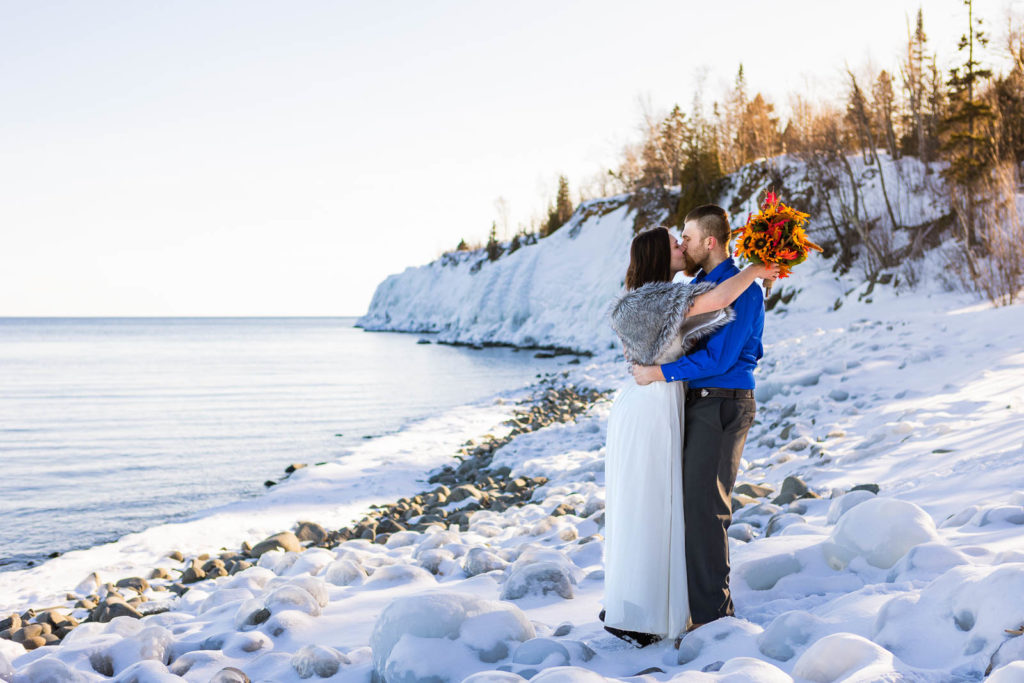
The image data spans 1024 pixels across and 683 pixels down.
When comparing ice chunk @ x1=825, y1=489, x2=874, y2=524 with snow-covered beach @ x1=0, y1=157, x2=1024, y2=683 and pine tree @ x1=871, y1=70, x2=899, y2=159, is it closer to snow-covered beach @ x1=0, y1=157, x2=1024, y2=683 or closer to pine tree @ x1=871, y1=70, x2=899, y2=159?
snow-covered beach @ x1=0, y1=157, x2=1024, y2=683

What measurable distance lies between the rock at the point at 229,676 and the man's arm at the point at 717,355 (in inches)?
85.5

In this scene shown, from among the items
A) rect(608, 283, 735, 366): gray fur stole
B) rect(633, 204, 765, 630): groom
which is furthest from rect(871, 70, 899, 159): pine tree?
rect(608, 283, 735, 366): gray fur stole

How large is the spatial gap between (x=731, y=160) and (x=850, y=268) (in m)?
20.6

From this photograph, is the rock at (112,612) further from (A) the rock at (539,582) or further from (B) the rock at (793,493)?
(B) the rock at (793,493)

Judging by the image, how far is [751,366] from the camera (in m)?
2.96

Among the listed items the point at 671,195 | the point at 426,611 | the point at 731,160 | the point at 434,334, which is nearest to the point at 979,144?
the point at 426,611

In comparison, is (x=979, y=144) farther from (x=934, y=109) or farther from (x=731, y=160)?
(x=731, y=160)

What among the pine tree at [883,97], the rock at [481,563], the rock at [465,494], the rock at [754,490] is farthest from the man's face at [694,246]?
the pine tree at [883,97]

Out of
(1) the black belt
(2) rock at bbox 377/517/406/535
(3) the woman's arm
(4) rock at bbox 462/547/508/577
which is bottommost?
(2) rock at bbox 377/517/406/535

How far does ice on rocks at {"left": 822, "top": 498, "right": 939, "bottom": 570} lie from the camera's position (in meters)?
3.10

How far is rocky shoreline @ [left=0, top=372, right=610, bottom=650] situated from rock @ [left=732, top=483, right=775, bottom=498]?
145 cm

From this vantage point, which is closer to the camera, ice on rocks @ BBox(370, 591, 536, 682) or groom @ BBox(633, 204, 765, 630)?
ice on rocks @ BBox(370, 591, 536, 682)

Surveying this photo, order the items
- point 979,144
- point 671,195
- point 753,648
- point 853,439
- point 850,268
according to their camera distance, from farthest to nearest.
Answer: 1. point 671,195
2. point 850,268
3. point 979,144
4. point 853,439
5. point 753,648

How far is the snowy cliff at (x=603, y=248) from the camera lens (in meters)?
20.6
